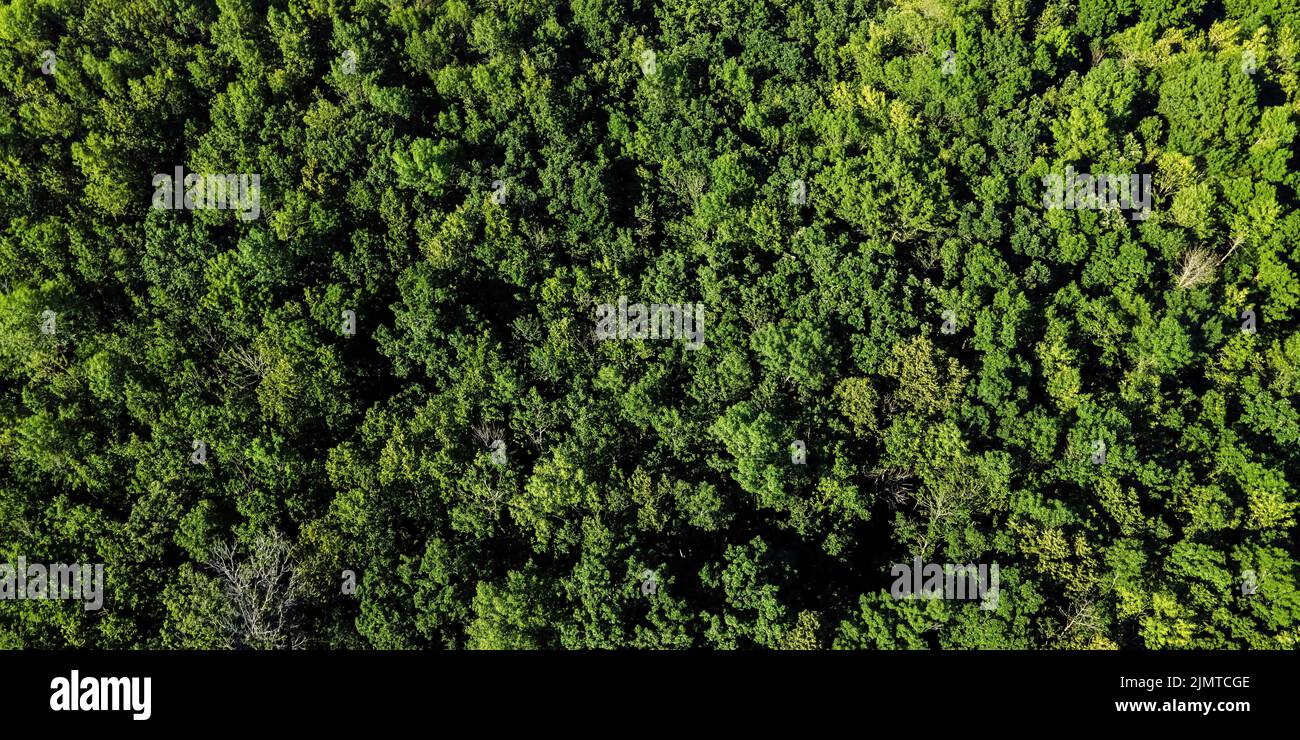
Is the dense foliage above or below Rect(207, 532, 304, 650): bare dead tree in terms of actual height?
above

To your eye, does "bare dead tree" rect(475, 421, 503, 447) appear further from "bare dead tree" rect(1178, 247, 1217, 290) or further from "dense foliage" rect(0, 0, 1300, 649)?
"bare dead tree" rect(1178, 247, 1217, 290)

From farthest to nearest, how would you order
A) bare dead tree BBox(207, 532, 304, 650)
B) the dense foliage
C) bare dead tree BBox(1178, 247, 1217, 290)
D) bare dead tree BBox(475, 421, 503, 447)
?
bare dead tree BBox(1178, 247, 1217, 290), bare dead tree BBox(475, 421, 503, 447), the dense foliage, bare dead tree BBox(207, 532, 304, 650)

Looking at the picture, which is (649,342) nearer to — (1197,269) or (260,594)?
(260,594)

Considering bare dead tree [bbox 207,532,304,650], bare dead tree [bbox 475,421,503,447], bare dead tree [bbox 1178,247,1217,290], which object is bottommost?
bare dead tree [bbox 207,532,304,650]

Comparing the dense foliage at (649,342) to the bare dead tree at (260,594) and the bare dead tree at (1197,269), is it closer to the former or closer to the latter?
the bare dead tree at (1197,269)

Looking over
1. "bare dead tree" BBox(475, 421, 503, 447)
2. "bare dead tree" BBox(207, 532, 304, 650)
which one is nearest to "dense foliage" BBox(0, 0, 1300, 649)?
"bare dead tree" BBox(475, 421, 503, 447)

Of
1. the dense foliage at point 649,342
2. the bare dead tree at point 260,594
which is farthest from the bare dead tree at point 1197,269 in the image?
the bare dead tree at point 260,594
